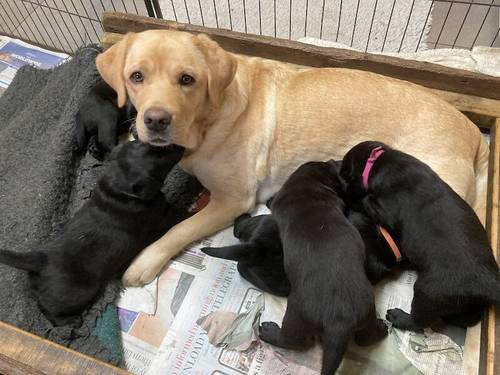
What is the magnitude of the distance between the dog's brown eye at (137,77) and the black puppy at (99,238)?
0.23 metres

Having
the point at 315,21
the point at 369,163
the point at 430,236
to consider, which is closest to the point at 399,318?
the point at 430,236

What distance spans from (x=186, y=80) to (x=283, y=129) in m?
0.52

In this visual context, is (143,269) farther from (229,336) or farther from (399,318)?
(399,318)

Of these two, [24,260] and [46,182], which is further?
[46,182]

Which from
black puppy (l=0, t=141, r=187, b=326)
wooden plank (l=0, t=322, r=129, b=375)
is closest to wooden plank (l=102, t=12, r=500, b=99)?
black puppy (l=0, t=141, r=187, b=326)

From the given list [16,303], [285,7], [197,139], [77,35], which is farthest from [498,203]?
[77,35]

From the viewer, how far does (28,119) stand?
2.38 meters

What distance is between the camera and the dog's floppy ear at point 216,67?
1627 mm

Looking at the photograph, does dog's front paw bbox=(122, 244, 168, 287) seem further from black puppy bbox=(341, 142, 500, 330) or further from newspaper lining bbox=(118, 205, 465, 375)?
black puppy bbox=(341, 142, 500, 330)

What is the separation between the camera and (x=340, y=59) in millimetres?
2275

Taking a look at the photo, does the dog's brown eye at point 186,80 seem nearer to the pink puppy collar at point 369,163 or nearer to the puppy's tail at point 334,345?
the pink puppy collar at point 369,163

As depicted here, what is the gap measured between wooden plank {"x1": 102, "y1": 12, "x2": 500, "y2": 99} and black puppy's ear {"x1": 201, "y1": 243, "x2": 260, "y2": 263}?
1198 millimetres

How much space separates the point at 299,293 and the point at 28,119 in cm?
185

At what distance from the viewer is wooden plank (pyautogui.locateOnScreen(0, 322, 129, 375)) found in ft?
4.37
